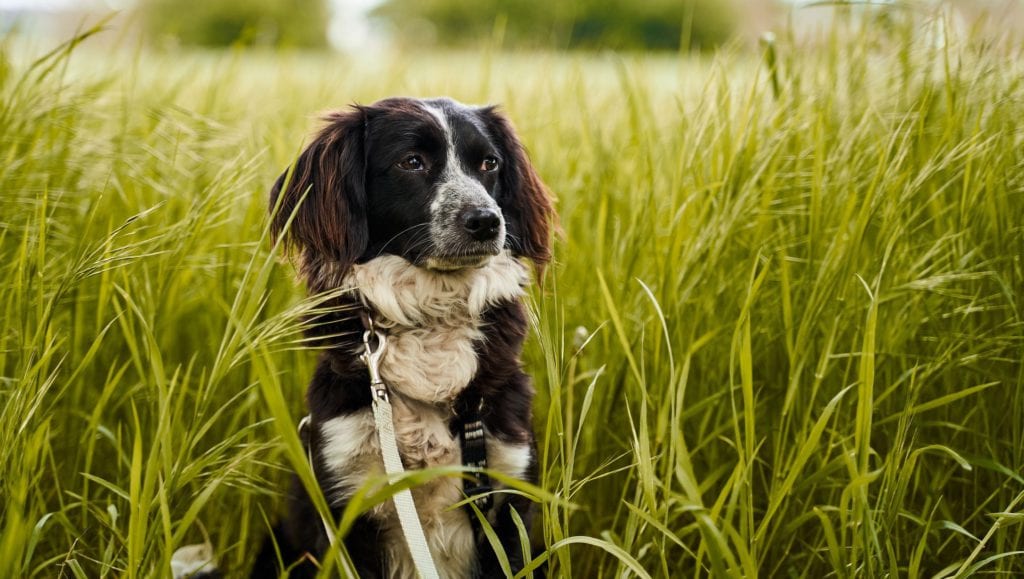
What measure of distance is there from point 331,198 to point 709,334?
102 cm

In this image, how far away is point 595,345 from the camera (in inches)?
101

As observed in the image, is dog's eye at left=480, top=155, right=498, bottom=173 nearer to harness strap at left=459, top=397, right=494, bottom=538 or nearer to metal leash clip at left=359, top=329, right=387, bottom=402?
metal leash clip at left=359, top=329, right=387, bottom=402

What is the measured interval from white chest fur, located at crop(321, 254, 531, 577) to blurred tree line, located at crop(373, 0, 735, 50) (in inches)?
60.5

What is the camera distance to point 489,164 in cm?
231

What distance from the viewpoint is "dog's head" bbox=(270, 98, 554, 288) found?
208 cm

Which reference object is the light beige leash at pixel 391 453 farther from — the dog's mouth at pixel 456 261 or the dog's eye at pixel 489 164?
the dog's eye at pixel 489 164

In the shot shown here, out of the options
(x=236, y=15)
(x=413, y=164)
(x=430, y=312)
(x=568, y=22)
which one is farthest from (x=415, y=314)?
(x=236, y=15)

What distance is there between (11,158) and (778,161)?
7.25 feet

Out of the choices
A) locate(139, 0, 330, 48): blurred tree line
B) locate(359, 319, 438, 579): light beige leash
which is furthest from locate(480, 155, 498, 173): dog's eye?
locate(139, 0, 330, 48): blurred tree line

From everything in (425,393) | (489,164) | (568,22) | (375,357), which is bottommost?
(425,393)

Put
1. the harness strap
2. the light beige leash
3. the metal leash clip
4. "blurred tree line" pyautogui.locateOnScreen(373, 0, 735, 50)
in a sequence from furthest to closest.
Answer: "blurred tree line" pyautogui.locateOnScreen(373, 0, 735, 50) → the harness strap → the metal leash clip → the light beige leash

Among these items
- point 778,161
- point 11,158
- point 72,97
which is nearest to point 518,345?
point 778,161

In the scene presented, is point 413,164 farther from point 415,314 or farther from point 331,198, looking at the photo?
point 415,314

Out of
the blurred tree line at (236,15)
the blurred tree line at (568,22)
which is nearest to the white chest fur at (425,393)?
the blurred tree line at (568,22)
